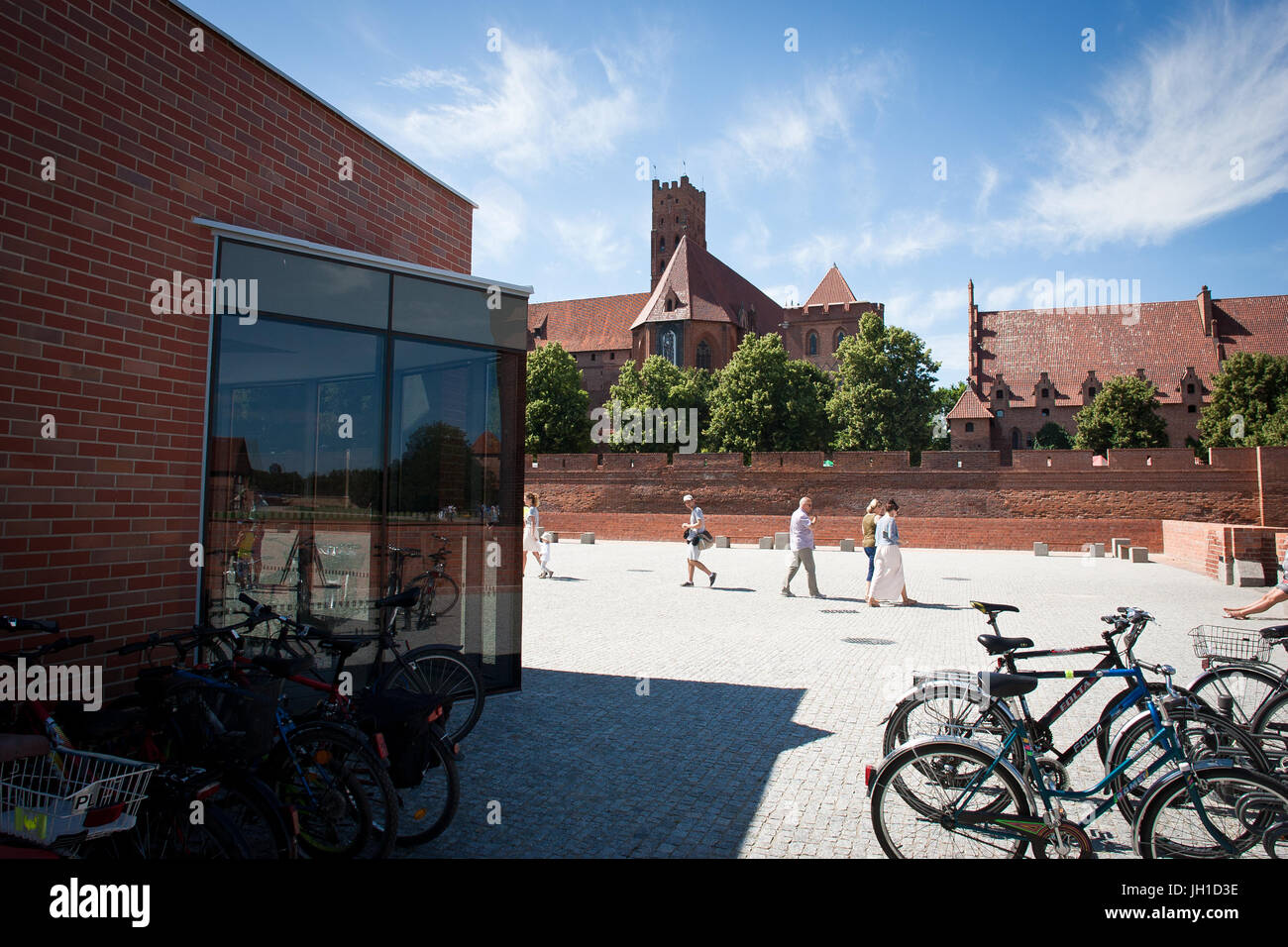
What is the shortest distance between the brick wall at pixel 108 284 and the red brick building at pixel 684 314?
60105 millimetres

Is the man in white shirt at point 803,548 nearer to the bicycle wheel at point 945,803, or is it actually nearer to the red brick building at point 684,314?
the bicycle wheel at point 945,803

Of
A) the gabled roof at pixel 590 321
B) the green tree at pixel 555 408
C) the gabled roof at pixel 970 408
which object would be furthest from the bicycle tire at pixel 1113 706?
the gabled roof at pixel 590 321

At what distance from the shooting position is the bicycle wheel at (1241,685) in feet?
14.5

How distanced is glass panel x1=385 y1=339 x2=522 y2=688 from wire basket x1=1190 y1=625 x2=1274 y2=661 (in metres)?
4.80

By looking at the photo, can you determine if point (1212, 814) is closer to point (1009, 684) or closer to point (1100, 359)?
point (1009, 684)

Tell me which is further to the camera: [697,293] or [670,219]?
[670,219]

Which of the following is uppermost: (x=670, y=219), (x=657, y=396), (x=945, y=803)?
(x=670, y=219)

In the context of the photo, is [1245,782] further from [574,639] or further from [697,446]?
[697,446]

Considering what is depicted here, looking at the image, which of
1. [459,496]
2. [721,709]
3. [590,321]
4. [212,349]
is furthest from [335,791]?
[590,321]

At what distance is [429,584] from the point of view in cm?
621

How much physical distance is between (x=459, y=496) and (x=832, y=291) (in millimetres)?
75224

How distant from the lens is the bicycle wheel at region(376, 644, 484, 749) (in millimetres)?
4914

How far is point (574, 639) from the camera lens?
9398 mm

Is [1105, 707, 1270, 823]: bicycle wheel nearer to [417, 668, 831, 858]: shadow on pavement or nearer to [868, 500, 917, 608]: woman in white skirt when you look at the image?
[417, 668, 831, 858]: shadow on pavement
